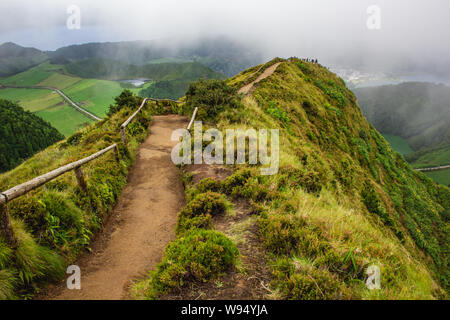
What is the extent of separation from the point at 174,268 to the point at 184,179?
18.0 ft

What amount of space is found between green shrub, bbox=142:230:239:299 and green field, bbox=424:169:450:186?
551 ft

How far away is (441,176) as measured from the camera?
5281 inches

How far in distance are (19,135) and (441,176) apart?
21071 cm

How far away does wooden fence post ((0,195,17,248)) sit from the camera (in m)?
3.98

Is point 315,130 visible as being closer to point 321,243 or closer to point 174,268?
point 321,243

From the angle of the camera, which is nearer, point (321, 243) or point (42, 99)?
point (321, 243)

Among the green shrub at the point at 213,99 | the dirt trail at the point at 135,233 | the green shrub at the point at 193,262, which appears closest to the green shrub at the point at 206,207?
the dirt trail at the point at 135,233

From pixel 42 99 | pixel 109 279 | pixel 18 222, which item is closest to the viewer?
pixel 18 222

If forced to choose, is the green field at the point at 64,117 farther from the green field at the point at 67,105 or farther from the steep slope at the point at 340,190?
the steep slope at the point at 340,190

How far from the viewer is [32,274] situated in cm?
437

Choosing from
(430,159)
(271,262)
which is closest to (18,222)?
(271,262)

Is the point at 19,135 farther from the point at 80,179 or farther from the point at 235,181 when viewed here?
the point at 235,181

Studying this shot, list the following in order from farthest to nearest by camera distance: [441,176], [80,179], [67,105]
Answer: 1. [67,105]
2. [441,176]
3. [80,179]

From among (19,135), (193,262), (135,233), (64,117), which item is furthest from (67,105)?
(193,262)
